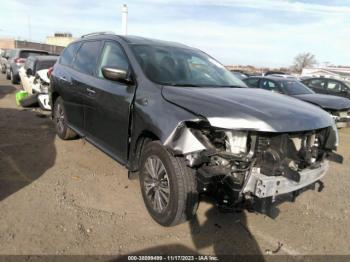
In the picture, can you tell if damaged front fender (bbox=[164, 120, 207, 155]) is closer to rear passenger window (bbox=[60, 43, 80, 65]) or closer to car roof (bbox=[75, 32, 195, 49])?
car roof (bbox=[75, 32, 195, 49])

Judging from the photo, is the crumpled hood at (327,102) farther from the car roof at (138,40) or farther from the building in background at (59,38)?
the building in background at (59,38)

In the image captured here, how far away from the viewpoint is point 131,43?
4449 mm

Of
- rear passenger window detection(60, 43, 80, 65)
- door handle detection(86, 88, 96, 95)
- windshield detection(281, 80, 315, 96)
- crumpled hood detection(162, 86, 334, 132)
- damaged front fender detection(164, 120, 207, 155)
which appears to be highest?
rear passenger window detection(60, 43, 80, 65)

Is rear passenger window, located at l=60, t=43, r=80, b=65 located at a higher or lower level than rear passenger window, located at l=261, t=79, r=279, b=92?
higher

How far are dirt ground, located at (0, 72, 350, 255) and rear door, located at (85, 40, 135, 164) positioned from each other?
58 centimetres

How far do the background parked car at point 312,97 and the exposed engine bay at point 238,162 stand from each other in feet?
19.6

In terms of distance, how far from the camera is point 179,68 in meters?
4.38

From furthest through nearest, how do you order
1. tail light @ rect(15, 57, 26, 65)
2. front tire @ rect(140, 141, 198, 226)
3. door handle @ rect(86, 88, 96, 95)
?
tail light @ rect(15, 57, 26, 65) < door handle @ rect(86, 88, 96, 95) < front tire @ rect(140, 141, 198, 226)

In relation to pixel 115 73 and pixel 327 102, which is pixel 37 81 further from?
pixel 327 102

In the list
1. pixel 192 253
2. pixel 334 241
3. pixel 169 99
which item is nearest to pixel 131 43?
pixel 169 99

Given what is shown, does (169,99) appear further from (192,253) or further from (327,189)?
(327,189)

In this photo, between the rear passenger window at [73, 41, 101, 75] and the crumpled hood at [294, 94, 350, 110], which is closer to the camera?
the rear passenger window at [73, 41, 101, 75]

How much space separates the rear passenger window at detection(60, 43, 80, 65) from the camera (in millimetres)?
6039

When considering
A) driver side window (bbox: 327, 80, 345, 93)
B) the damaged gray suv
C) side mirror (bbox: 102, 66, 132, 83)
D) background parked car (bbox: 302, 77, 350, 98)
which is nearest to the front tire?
the damaged gray suv
